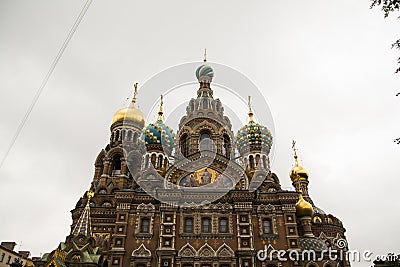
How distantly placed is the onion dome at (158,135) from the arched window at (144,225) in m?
8.16

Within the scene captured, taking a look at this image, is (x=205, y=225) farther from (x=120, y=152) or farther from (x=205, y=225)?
(x=120, y=152)

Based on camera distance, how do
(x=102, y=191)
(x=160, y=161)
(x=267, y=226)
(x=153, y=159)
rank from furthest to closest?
1. (x=160, y=161)
2. (x=153, y=159)
3. (x=102, y=191)
4. (x=267, y=226)

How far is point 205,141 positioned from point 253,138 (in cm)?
393

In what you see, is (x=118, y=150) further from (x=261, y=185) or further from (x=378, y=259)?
(x=378, y=259)

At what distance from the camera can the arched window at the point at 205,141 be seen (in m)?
26.3

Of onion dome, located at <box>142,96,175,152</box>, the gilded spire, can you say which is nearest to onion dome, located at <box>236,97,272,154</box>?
onion dome, located at <box>142,96,175,152</box>

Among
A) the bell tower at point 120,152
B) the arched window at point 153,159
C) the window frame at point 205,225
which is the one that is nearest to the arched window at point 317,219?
the window frame at point 205,225

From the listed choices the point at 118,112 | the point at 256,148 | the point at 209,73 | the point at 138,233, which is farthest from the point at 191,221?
the point at 209,73

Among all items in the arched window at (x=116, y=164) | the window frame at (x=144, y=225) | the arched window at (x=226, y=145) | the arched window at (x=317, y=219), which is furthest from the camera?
the arched window at (x=226, y=145)

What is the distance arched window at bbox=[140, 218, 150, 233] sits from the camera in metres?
19.4

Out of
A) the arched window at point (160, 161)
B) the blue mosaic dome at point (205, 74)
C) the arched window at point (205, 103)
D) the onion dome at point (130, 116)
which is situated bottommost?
the arched window at point (160, 161)

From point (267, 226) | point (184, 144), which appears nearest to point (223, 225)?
point (267, 226)

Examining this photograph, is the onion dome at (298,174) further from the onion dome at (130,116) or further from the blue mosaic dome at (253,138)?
the onion dome at (130,116)

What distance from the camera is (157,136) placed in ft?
89.9
